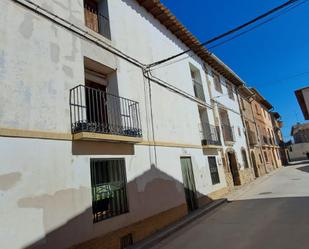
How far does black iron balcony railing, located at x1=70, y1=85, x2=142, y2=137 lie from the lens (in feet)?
18.9

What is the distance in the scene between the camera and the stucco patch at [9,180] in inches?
151

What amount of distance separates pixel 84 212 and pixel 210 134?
8358 mm

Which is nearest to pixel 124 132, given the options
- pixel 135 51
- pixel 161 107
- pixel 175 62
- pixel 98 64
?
pixel 98 64

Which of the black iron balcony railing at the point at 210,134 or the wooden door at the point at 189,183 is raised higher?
the black iron balcony railing at the point at 210,134

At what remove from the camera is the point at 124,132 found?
6496mm

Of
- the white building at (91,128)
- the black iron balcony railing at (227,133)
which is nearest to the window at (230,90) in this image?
the black iron balcony railing at (227,133)

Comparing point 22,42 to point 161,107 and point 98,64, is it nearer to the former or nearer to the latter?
point 98,64

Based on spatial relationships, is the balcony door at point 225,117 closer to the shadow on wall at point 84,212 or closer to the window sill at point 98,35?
the shadow on wall at point 84,212

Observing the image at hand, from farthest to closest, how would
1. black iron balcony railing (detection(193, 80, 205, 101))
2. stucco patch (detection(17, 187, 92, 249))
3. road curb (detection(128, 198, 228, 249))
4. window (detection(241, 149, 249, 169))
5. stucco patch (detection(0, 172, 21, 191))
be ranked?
window (detection(241, 149, 249, 169)) → black iron balcony railing (detection(193, 80, 205, 101)) → road curb (detection(128, 198, 228, 249)) → stucco patch (detection(17, 187, 92, 249)) → stucco patch (detection(0, 172, 21, 191))

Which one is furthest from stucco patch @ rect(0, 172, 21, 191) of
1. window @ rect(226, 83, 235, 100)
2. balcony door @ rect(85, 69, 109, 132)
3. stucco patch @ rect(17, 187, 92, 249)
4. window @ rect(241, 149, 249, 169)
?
window @ rect(226, 83, 235, 100)

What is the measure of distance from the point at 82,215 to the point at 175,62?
7811 mm

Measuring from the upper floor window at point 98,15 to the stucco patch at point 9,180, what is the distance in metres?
4.82

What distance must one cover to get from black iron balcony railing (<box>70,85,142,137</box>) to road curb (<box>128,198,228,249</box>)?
2.74m

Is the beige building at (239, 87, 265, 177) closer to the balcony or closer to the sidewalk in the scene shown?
the sidewalk
